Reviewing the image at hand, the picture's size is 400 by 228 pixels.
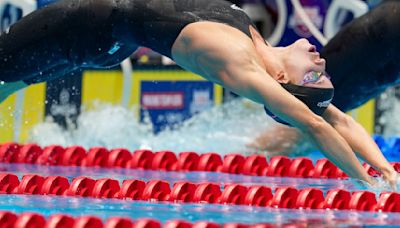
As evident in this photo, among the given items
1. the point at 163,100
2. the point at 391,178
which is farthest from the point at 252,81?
the point at 163,100

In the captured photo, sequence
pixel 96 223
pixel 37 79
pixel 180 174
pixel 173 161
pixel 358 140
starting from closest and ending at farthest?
pixel 96 223
pixel 358 140
pixel 37 79
pixel 180 174
pixel 173 161

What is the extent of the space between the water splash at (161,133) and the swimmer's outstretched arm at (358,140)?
2.16m

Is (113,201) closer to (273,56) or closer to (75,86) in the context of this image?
(273,56)

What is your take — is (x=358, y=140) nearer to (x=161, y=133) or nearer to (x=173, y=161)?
(x=173, y=161)

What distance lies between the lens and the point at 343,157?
16.0 ft

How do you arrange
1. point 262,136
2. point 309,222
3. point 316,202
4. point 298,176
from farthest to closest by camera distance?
point 262,136 → point 298,176 → point 316,202 → point 309,222

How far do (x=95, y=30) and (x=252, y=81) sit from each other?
3.49 ft

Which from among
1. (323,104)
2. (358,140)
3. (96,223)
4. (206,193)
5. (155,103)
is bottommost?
(155,103)

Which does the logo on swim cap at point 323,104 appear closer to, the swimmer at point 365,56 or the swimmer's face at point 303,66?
the swimmer's face at point 303,66

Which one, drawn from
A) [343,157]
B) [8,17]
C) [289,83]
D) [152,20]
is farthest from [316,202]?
[8,17]

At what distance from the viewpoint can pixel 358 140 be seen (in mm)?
5367

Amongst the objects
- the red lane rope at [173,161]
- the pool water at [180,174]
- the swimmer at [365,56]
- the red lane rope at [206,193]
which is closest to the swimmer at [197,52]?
the red lane rope at [206,193]

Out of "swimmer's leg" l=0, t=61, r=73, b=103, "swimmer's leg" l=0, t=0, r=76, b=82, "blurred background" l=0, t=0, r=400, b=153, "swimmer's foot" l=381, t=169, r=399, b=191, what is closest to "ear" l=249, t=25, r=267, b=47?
"swimmer's foot" l=381, t=169, r=399, b=191

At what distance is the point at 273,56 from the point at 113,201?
1.03 meters
